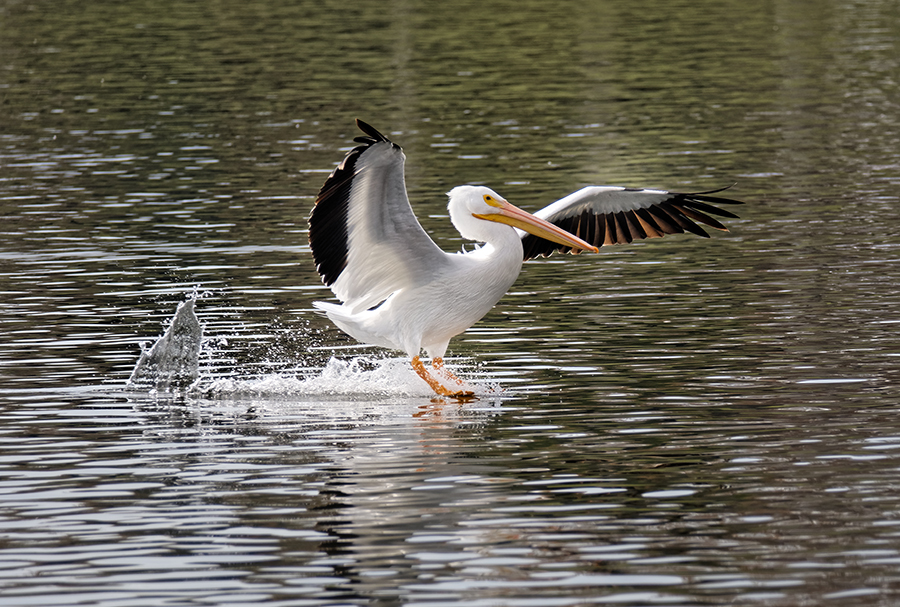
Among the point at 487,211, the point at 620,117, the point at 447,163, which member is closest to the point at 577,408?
the point at 487,211

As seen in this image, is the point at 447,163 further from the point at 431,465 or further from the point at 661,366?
the point at 431,465

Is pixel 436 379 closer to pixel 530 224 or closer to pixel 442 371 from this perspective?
pixel 442 371

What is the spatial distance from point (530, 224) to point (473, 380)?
127cm

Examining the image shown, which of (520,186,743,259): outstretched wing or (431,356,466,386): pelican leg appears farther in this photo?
(520,186,743,259): outstretched wing

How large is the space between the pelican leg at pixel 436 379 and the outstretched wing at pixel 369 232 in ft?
2.02

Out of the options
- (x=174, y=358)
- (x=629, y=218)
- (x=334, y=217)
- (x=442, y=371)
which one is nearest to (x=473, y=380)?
(x=442, y=371)

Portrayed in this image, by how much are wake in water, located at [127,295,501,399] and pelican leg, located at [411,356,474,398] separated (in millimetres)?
114

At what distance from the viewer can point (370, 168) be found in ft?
32.5

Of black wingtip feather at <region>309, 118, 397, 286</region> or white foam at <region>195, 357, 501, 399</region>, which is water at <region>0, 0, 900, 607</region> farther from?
black wingtip feather at <region>309, 118, 397, 286</region>

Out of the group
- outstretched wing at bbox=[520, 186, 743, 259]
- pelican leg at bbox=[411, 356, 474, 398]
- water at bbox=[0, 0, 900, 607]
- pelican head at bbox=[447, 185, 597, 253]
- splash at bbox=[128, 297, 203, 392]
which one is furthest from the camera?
outstretched wing at bbox=[520, 186, 743, 259]

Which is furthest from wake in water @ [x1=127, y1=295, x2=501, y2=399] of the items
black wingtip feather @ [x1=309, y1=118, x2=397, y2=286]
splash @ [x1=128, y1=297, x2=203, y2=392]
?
black wingtip feather @ [x1=309, y1=118, x2=397, y2=286]

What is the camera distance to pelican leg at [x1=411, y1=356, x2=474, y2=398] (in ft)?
35.1

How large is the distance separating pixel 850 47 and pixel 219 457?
29.8 metres

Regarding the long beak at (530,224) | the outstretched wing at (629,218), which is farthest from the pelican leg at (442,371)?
the outstretched wing at (629,218)
